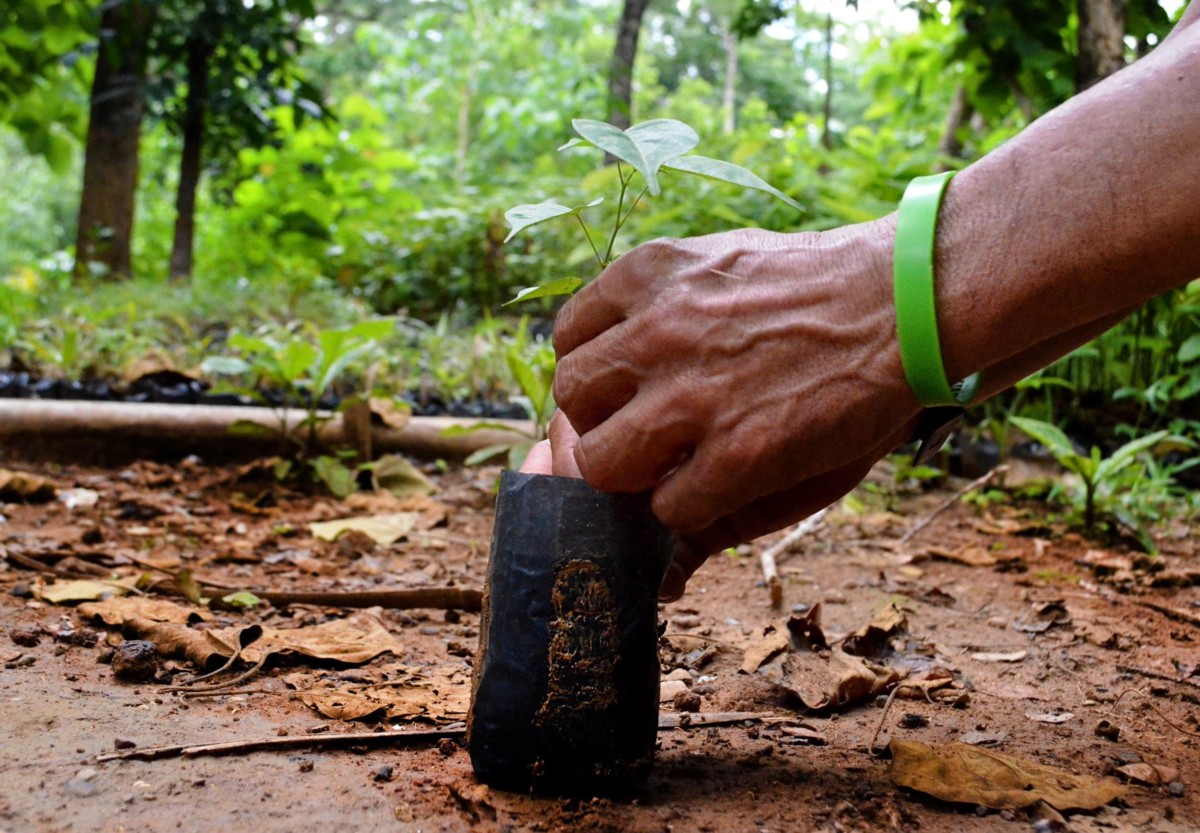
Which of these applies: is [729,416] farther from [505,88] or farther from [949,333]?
[505,88]

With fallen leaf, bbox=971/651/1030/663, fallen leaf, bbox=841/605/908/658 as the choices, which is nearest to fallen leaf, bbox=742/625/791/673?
fallen leaf, bbox=841/605/908/658

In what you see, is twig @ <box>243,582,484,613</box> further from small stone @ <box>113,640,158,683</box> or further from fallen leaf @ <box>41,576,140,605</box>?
small stone @ <box>113,640,158,683</box>

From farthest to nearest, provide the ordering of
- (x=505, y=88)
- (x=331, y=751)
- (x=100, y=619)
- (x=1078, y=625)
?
1. (x=505, y=88)
2. (x=1078, y=625)
3. (x=100, y=619)
4. (x=331, y=751)

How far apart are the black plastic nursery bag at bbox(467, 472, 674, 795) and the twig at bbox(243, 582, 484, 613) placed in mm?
855

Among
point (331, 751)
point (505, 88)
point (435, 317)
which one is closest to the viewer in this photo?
point (331, 751)

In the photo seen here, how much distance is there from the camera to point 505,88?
50.2 feet

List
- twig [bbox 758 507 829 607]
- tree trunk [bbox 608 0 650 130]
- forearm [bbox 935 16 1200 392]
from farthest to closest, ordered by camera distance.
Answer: tree trunk [bbox 608 0 650 130], twig [bbox 758 507 829 607], forearm [bbox 935 16 1200 392]

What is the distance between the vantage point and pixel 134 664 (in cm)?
158

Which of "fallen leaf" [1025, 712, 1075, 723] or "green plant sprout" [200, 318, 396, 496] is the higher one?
"green plant sprout" [200, 318, 396, 496]

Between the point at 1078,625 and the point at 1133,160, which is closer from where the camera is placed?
the point at 1133,160

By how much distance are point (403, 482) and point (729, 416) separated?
2611 mm

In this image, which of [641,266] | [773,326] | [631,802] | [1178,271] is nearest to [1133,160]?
[1178,271]

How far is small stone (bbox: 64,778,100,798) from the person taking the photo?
1.13 meters

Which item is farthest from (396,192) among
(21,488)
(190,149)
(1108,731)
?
(1108,731)
